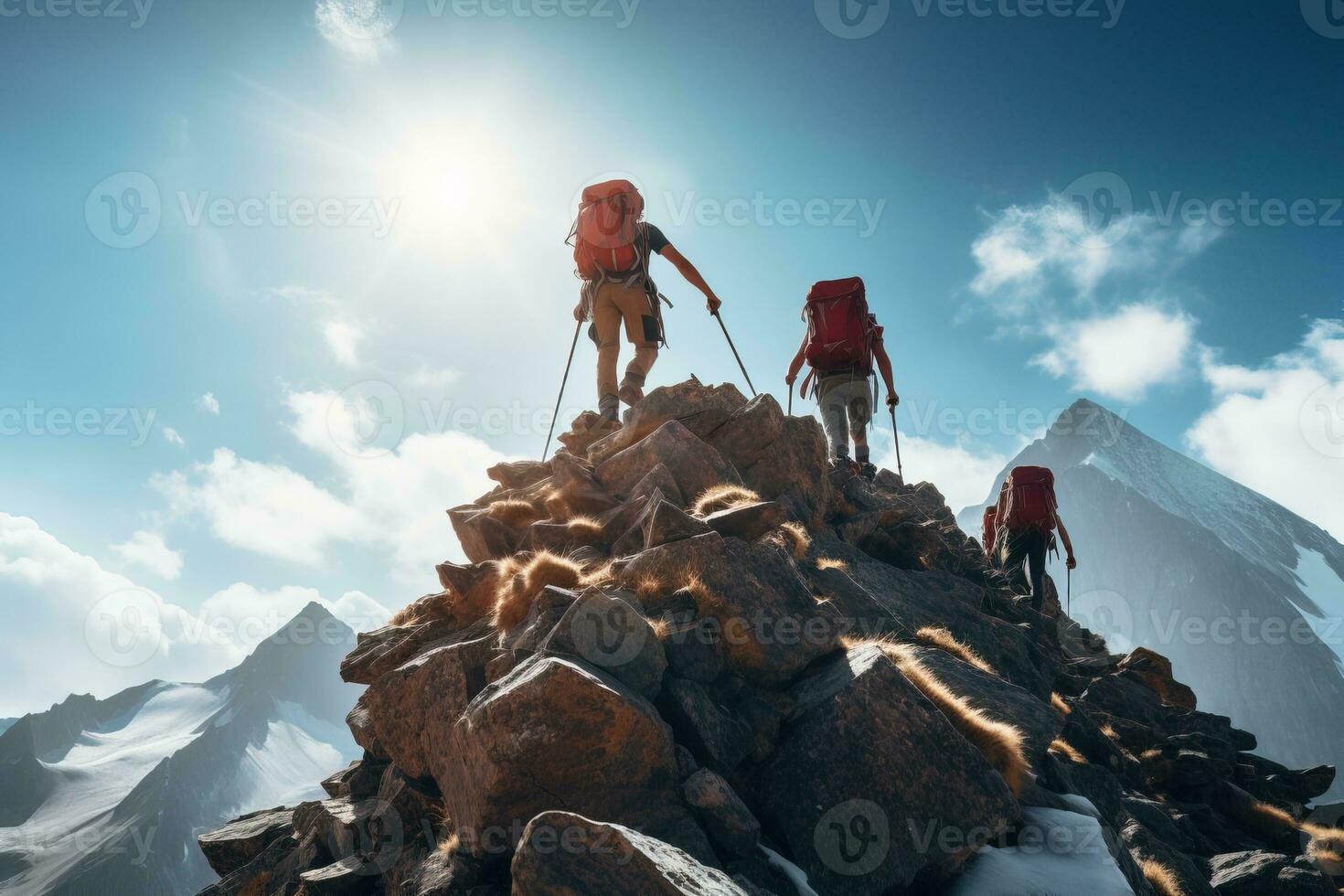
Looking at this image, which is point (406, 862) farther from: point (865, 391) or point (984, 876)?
point (865, 391)

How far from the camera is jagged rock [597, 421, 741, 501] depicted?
12.3 meters

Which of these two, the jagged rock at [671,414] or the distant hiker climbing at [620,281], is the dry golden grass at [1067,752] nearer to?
the jagged rock at [671,414]

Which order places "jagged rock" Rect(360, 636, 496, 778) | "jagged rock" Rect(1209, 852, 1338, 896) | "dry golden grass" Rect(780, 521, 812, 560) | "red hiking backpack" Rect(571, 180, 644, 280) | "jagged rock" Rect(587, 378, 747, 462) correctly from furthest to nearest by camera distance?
"red hiking backpack" Rect(571, 180, 644, 280) < "jagged rock" Rect(587, 378, 747, 462) < "dry golden grass" Rect(780, 521, 812, 560) < "jagged rock" Rect(1209, 852, 1338, 896) < "jagged rock" Rect(360, 636, 496, 778)

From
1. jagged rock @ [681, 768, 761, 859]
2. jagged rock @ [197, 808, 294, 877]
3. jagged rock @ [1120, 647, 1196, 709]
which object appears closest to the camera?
jagged rock @ [681, 768, 761, 859]

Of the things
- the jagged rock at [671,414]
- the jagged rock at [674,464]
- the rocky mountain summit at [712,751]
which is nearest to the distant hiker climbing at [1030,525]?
the rocky mountain summit at [712,751]

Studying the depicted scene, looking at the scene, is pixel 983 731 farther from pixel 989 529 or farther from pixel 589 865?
pixel 989 529

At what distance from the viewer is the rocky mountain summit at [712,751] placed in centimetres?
529

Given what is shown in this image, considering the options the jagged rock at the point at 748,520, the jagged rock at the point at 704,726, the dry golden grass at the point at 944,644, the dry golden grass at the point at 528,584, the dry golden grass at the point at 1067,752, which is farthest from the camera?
the jagged rock at the point at 748,520

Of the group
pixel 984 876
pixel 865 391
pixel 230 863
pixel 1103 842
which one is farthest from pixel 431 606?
pixel 865 391

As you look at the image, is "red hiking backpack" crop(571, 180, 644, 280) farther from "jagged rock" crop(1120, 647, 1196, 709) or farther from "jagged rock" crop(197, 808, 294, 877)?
"jagged rock" crop(1120, 647, 1196, 709)

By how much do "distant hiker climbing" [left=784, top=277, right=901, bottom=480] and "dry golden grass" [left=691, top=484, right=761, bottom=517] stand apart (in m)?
6.70

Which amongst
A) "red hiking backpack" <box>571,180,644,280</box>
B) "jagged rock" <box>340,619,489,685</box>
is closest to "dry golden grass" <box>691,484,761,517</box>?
"jagged rock" <box>340,619,489,685</box>

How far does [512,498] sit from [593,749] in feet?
33.7

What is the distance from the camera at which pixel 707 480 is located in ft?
40.4
